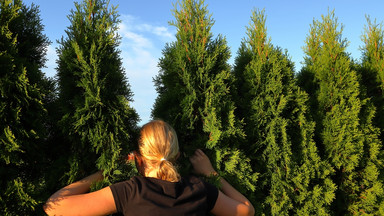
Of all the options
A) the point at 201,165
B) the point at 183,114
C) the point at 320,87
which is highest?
the point at 320,87

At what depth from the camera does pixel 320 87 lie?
654 centimetres

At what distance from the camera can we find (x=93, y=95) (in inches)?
130

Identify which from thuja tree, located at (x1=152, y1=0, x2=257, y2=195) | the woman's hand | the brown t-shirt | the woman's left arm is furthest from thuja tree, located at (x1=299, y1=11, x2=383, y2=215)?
the woman's left arm

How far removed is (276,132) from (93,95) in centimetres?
314

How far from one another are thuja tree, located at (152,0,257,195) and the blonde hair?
1.19 m

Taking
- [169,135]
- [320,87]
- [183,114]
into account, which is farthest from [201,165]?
[320,87]

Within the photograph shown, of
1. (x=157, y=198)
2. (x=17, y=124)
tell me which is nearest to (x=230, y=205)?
(x=157, y=198)

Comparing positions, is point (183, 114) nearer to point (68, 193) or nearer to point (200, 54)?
point (200, 54)

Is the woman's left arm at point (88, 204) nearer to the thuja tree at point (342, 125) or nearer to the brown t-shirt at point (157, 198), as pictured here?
the brown t-shirt at point (157, 198)

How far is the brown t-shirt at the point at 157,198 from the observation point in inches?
94.7

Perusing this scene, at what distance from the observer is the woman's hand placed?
3.66m

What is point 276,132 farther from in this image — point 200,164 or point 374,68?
point 374,68

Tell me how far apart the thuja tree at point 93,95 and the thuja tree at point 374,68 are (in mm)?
6567

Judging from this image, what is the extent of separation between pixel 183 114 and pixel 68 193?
74.2 inches
